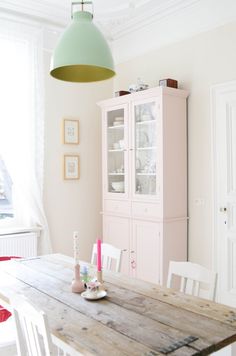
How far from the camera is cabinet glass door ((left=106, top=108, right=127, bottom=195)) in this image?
13.8 feet

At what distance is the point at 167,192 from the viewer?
3738 millimetres

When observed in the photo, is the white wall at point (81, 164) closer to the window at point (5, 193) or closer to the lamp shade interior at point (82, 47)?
the window at point (5, 193)

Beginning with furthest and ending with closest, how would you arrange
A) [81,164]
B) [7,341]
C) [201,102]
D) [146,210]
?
1. [81,164]
2. [146,210]
3. [201,102]
4. [7,341]

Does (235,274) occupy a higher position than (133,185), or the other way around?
(133,185)

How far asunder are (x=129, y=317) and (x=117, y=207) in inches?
102

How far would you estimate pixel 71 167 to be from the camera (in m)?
4.46

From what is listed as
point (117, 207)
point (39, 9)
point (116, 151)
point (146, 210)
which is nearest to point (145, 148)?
point (116, 151)

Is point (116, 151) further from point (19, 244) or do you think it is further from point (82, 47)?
point (82, 47)

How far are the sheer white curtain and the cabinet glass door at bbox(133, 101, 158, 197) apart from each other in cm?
103

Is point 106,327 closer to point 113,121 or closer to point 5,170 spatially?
point 5,170

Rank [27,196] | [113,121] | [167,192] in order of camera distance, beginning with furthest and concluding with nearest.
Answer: [113,121]
[27,196]
[167,192]

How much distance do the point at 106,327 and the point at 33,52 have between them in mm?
3304

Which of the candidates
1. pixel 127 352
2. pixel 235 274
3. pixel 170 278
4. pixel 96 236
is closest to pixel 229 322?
pixel 127 352

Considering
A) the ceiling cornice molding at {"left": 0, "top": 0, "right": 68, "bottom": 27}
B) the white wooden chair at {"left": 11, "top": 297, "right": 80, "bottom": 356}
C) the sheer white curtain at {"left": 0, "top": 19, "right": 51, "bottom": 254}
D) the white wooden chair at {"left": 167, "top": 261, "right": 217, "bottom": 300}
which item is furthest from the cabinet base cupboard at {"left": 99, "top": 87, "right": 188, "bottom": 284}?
the white wooden chair at {"left": 11, "top": 297, "right": 80, "bottom": 356}
